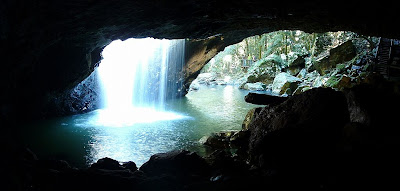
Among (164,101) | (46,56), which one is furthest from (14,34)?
(164,101)

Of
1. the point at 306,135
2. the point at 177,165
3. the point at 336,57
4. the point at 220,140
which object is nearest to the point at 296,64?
the point at 336,57

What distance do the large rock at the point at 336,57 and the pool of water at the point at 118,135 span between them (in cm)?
1622

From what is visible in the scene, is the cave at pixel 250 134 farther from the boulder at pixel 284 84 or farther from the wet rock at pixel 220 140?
the boulder at pixel 284 84

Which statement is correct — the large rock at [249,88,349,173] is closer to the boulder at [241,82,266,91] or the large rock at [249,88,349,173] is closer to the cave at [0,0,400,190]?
the cave at [0,0,400,190]

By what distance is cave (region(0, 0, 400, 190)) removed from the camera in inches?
204

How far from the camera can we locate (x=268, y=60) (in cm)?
3597

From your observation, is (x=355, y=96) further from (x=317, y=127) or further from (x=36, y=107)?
(x=36, y=107)

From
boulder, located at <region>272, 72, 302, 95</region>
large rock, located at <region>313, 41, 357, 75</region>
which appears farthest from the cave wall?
boulder, located at <region>272, 72, 302, 95</region>

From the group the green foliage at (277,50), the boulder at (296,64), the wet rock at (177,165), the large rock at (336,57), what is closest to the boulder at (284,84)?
the large rock at (336,57)

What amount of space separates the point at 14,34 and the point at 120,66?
1566cm

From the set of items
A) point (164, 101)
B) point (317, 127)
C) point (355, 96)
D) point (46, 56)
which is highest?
point (46, 56)

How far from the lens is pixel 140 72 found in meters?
23.1

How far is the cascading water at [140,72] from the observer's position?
20.5m

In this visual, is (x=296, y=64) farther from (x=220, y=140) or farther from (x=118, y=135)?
(x=118, y=135)
